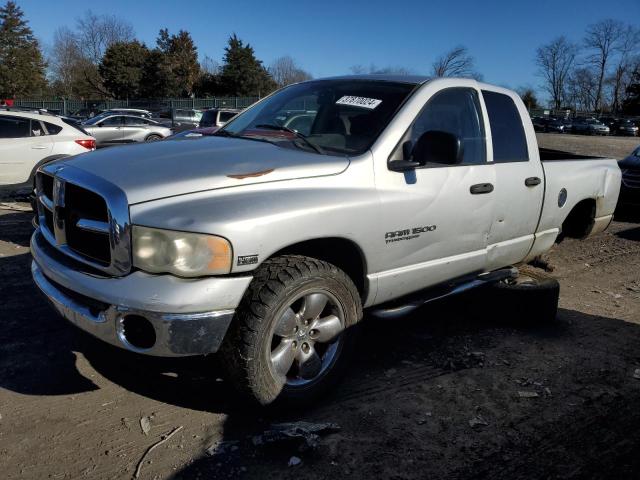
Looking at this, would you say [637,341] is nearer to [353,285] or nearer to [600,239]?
[353,285]

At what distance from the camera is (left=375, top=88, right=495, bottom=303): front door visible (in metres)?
3.32

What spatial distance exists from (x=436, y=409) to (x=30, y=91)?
209ft

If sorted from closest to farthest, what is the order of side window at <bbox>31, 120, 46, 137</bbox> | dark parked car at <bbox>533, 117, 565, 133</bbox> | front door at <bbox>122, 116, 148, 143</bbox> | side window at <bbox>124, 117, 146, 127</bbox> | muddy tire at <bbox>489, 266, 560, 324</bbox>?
muddy tire at <bbox>489, 266, 560, 324</bbox>, side window at <bbox>31, 120, 46, 137</bbox>, front door at <bbox>122, 116, 148, 143</bbox>, side window at <bbox>124, 117, 146, 127</bbox>, dark parked car at <bbox>533, 117, 565, 133</bbox>

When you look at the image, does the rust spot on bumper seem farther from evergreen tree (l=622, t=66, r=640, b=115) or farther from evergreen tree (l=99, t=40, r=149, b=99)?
evergreen tree (l=622, t=66, r=640, b=115)

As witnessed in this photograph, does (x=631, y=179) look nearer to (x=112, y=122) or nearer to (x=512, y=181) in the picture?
(x=512, y=181)

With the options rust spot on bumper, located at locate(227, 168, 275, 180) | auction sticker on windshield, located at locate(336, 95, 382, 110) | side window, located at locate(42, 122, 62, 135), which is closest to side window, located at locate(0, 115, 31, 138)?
side window, located at locate(42, 122, 62, 135)

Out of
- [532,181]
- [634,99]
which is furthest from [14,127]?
[634,99]

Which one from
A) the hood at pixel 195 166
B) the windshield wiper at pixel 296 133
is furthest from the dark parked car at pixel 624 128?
the hood at pixel 195 166

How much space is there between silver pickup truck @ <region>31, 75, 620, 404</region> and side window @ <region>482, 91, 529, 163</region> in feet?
0.06

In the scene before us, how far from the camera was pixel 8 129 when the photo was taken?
938 cm

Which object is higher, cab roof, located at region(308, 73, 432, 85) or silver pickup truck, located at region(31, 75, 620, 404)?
cab roof, located at region(308, 73, 432, 85)

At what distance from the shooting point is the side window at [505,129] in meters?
4.17

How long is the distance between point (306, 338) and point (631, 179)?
30.5 feet

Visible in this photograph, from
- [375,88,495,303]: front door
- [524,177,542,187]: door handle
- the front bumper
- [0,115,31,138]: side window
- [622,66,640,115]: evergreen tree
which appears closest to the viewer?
the front bumper
